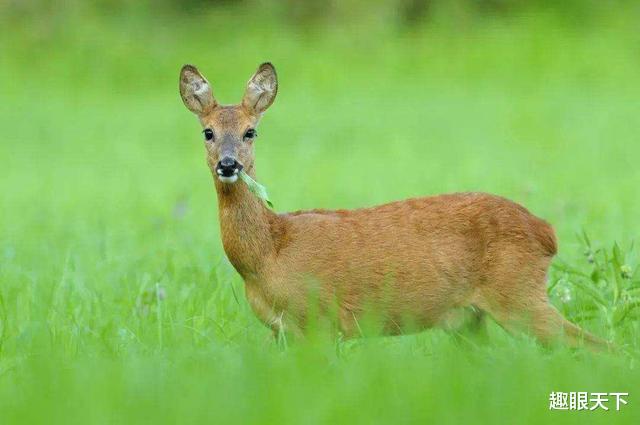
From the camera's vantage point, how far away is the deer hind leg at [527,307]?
5.46m

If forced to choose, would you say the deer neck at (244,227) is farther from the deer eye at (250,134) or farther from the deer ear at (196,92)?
the deer ear at (196,92)

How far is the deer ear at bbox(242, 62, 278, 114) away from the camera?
5789 mm

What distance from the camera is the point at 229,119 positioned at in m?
5.62

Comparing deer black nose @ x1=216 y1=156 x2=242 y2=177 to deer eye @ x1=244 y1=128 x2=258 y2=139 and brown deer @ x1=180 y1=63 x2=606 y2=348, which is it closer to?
brown deer @ x1=180 y1=63 x2=606 y2=348

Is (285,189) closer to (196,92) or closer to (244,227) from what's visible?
(196,92)

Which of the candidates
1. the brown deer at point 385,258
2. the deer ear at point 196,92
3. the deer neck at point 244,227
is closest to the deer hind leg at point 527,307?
the brown deer at point 385,258

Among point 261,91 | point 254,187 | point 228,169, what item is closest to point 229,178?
point 228,169

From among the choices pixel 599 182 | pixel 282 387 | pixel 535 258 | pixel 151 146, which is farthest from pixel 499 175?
pixel 282 387

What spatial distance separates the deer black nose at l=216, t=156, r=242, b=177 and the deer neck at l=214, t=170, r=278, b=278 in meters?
0.17

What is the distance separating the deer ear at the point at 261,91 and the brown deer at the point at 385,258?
0.03 meters

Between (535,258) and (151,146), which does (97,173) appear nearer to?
(151,146)

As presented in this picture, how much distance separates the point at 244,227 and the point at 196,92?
66cm

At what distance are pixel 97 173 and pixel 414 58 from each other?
281 inches

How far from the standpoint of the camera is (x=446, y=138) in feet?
48.3
